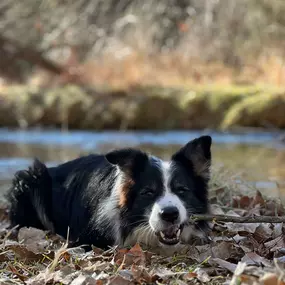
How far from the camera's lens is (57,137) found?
16641 mm

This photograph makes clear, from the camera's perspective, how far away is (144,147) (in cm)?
1390

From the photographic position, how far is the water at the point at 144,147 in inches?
422

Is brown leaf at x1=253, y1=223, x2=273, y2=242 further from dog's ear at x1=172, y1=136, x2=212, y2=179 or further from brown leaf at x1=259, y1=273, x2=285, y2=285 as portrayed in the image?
brown leaf at x1=259, y1=273, x2=285, y2=285

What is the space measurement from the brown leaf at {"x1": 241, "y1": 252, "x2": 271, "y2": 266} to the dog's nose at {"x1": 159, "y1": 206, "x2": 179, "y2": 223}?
0.59 meters

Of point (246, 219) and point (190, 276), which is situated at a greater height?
point (246, 219)

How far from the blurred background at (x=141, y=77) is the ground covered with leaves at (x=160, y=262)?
745 centimetres

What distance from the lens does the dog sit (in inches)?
169

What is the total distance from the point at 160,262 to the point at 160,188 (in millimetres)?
608

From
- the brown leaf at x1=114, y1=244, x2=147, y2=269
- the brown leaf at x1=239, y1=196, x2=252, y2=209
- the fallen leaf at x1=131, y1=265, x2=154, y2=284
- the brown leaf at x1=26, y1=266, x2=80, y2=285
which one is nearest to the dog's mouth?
the brown leaf at x1=114, y1=244, x2=147, y2=269

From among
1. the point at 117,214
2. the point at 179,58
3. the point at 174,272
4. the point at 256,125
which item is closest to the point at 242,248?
the point at 174,272

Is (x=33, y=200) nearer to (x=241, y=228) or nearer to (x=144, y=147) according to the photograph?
(x=241, y=228)

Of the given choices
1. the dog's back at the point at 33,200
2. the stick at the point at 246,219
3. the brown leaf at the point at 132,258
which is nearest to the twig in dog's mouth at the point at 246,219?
the stick at the point at 246,219

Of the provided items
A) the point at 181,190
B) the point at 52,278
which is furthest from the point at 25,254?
the point at 181,190

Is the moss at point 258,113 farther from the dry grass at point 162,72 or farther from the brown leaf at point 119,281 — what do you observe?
the brown leaf at point 119,281
